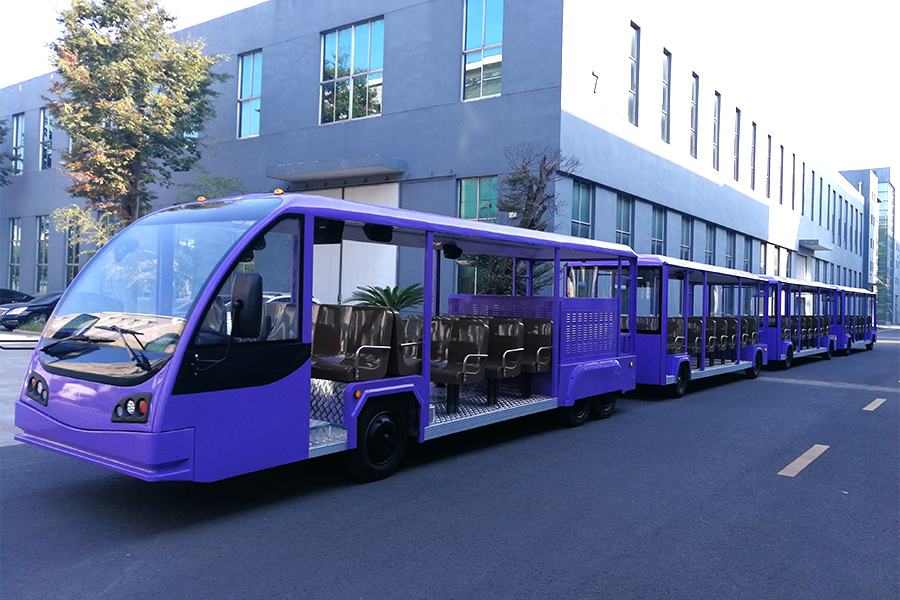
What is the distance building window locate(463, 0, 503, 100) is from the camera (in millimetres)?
18859

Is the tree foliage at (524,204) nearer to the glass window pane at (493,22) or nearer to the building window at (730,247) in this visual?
the glass window pane at (493,22)

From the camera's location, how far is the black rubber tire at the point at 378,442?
5977 millimetres

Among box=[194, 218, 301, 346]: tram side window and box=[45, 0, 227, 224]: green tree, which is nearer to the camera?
box=[194, 218, 301, 346]: tram side window

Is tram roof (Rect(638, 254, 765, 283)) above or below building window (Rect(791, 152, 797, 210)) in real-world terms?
below

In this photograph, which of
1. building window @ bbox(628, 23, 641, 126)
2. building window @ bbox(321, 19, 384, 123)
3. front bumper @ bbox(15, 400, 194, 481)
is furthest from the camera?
building window @ bbox(628, 23, 641, 126)

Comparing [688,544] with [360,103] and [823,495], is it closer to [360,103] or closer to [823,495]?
[823,495]

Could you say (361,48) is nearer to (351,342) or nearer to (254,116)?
(254,116)

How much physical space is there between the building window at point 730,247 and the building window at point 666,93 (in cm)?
791

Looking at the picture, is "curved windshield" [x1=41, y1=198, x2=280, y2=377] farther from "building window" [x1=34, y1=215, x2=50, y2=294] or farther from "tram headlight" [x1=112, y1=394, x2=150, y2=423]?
"building window" [x1=34, y1=215, x2=50, y2=294]

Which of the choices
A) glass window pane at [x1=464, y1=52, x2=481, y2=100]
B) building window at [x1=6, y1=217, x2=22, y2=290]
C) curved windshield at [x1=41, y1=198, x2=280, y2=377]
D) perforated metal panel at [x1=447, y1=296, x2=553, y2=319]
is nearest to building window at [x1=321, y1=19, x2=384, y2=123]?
glass window pane at [x1=464, y1=52, x2=481, y2=100]

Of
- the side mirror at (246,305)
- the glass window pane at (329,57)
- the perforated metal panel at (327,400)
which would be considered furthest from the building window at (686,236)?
the side mirror at (246,305)

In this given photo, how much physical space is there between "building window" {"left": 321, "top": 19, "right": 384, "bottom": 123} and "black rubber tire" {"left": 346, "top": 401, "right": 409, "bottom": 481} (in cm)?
1648

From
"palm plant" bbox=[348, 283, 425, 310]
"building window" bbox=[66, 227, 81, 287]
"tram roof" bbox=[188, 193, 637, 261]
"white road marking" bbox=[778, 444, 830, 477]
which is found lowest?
"white road marking" bbox=[778, 444, 830, 477]

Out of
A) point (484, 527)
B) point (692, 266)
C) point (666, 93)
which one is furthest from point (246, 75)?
point (484, 527)
